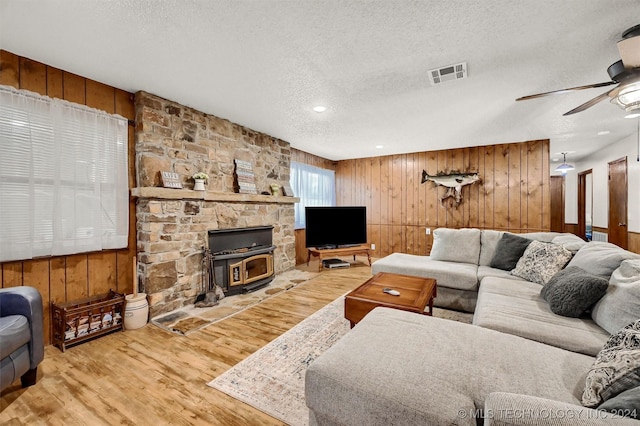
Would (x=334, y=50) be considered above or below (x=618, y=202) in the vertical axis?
above

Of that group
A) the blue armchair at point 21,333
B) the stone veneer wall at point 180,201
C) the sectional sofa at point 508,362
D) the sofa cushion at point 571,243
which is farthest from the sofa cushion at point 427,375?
the stone veneer wall at point 180,201

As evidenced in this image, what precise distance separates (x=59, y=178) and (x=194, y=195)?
116cm

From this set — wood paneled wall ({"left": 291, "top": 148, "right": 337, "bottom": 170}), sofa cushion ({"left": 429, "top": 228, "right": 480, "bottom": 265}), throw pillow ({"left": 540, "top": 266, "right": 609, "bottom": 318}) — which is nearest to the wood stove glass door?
wood paneled wall ({"left": 291, "top": 148, "right": 337, "bottom": 170})

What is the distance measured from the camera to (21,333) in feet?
5.63

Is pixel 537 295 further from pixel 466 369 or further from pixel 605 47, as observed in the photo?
pixel 605 47

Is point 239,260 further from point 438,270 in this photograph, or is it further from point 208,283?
point 438,270

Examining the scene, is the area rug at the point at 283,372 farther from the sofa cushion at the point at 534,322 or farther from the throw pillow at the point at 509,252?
the throw pillow at the point at 509,252

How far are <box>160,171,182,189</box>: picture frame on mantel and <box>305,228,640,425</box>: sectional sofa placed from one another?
252 centimetres

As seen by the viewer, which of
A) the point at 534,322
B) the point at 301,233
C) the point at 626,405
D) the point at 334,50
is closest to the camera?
the point at 626,405

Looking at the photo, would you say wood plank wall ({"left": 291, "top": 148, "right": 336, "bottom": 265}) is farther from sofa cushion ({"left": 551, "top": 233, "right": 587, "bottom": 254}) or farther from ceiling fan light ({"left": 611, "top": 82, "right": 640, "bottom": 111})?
ceiling fan light ({"left": 611, "top": 82, "right": 640, "bottom": 111})

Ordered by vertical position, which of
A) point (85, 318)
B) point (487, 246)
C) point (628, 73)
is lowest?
point (85, 318)

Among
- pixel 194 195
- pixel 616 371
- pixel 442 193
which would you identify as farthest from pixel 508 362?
pixel 442 193

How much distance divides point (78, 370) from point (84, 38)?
243 centimetres

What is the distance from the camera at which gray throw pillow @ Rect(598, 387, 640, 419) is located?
0.76m
